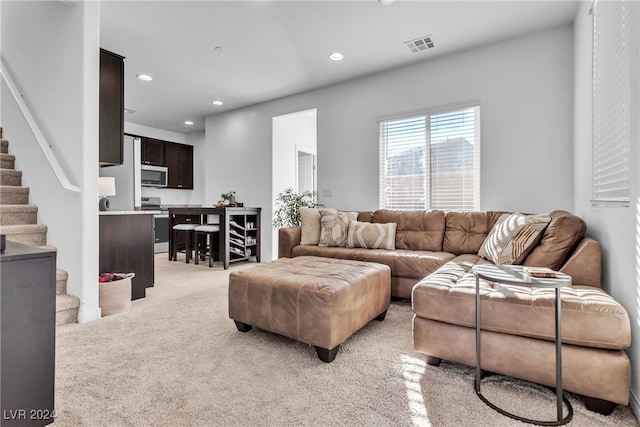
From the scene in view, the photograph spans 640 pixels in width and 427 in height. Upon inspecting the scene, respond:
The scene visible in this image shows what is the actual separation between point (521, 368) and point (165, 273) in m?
4.19

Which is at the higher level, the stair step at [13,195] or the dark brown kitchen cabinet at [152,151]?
the dark brown kitchen cabinet at [152,151]

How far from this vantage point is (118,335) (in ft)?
7.30

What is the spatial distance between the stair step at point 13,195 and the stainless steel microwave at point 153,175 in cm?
336

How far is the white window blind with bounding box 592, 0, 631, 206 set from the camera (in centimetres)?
163

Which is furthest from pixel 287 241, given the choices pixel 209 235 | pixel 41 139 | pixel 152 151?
pixel 152 151

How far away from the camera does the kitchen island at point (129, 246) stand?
292 centimetres

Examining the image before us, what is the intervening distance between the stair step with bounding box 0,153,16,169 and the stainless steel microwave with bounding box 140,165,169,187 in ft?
10.0

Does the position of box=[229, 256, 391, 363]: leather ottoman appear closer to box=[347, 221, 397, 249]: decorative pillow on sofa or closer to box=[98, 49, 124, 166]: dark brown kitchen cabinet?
box=[347, 221, 397, 249]: decorative pillow on sofa

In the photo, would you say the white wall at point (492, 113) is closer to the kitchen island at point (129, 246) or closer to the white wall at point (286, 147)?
the white wall at point (286, 147)

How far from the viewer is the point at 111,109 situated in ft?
9.75

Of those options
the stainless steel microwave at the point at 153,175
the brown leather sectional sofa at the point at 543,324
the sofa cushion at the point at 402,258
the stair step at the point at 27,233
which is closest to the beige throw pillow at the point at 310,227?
the sofa cushion at the point at 402,258

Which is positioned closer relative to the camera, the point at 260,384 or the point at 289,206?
→ the point at 260,384

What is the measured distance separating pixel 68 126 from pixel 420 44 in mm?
3445

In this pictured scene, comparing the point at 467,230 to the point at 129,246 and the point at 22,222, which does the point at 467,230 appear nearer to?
the point at 129,246
